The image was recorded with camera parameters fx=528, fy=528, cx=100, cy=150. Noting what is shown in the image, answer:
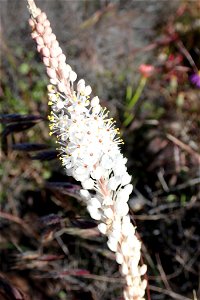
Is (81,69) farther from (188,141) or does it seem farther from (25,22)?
(188,141)

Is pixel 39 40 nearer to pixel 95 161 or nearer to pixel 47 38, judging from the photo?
pixel 47 38

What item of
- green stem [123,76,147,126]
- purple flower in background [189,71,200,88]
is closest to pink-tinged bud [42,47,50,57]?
green stem [123,76,147,126]

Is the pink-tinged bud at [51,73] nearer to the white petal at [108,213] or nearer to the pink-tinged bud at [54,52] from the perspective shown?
the pink-tinged bud at [54,52]

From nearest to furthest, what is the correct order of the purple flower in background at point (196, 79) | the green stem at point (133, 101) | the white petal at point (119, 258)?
1. the white petal at point (119, 258)
2. the green stem at point (133, 101)
3. the purple flower in background at point (196, 79)

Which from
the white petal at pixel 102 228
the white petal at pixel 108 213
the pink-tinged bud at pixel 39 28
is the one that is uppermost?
the pink-tinged bud at pixel 39 28

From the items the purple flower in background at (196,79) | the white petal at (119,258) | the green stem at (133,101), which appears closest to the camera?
the white petal at (119,258)

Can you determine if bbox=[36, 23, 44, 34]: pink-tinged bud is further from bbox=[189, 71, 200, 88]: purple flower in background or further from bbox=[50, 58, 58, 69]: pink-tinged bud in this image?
bbox=[189, 71, 200, 88]: purple flower in background

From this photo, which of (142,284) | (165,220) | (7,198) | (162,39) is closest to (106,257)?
(165,220)

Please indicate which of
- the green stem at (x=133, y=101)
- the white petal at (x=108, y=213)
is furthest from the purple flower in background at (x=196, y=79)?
the white petal at (x=108, y=213)
